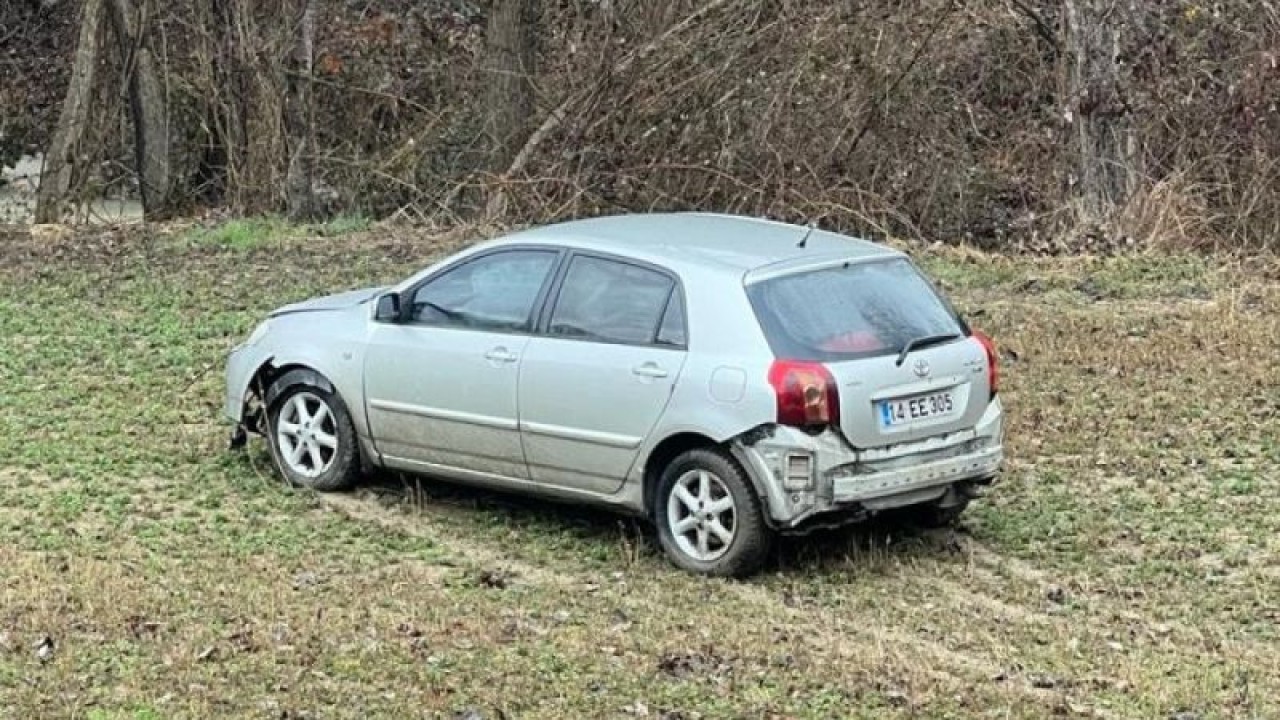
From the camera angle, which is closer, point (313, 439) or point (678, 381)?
point (678, 381)

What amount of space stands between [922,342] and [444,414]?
242 centimetres

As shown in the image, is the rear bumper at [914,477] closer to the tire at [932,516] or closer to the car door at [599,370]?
the tire at [932,516]

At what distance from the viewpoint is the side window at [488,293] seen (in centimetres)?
1002

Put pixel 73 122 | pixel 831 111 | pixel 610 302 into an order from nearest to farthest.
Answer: pixel 610 302
pixel 831 111
pixel 73 122

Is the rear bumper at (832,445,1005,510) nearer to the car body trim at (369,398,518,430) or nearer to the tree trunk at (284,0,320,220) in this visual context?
the car body trim at (369,398,518,430)

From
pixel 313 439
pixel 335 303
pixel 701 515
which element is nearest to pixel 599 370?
pixel 701 515

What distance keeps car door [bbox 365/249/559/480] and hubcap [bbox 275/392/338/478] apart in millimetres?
341

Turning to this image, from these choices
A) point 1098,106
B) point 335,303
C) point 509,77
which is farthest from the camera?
point 509,77

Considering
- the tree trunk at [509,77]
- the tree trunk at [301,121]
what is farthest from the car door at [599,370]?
the tree trunk at [509,77]

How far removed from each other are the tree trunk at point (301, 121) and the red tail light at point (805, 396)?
13045 mm

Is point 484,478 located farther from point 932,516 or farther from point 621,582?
point 932,516

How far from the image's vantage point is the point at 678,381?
30.3ft

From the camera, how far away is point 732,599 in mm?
8945

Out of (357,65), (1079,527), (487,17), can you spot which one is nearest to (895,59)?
(487,17)
